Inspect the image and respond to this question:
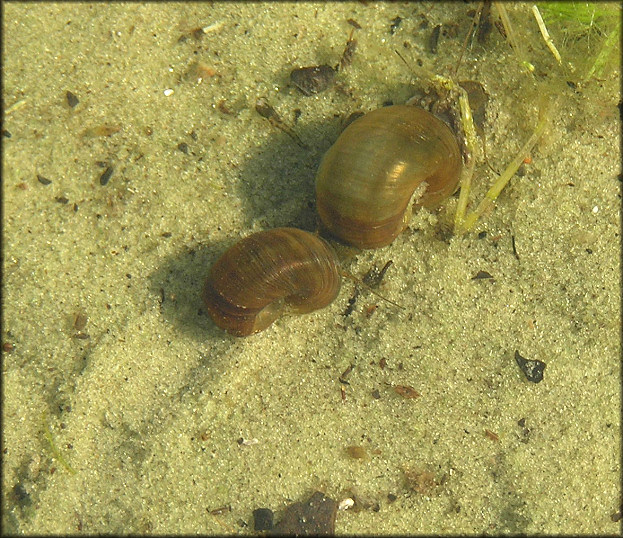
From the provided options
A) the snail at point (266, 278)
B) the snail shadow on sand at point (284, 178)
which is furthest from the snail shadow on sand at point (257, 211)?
the snail at point (266, 278)

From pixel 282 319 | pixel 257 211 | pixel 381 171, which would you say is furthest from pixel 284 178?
pixel 282 319

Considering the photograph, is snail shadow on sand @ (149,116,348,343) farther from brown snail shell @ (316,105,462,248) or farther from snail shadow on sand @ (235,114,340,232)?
brown snail shell @ (316,105,462,248)

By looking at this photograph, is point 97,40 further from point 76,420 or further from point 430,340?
point 430,340

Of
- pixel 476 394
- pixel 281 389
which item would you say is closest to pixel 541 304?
pixel 476 394

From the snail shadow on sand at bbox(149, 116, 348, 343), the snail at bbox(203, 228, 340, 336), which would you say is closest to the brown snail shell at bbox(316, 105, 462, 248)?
the snail at bbox(203, 228, 340, 336)

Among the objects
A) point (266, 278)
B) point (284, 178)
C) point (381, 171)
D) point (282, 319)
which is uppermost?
point (381, 171)

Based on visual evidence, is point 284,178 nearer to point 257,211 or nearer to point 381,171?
point 257,211
